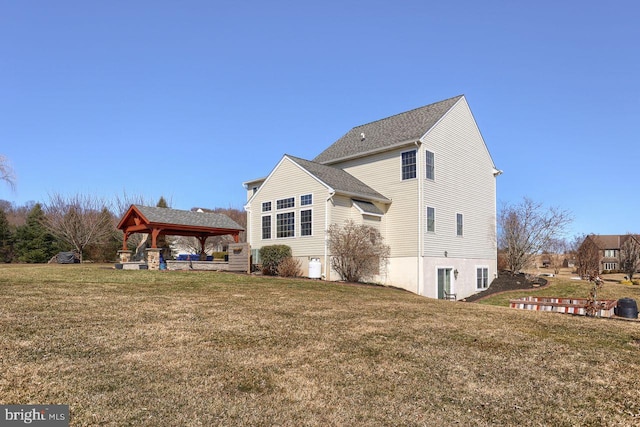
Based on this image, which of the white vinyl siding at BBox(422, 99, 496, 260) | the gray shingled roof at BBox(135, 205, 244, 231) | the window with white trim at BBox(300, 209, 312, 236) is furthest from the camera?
the gray shingled roof at BBox(135, 205, 244, 231)

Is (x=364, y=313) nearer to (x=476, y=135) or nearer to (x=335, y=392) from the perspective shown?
(x=335, y=392)

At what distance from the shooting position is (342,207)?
19.9m

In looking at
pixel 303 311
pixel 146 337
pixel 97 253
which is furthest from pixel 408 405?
pixel 97 253

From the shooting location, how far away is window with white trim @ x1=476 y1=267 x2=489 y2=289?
24.1m

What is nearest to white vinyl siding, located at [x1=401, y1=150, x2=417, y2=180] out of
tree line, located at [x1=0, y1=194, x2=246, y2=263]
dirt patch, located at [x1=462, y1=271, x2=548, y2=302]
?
dirt patch, located at [x1=462, y1=271, x2=548, y2=302]

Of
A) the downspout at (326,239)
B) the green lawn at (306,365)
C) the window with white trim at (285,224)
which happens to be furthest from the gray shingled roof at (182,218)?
the green lawn at (306,365)

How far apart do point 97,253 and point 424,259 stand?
30.1 meters

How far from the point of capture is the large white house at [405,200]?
1984cm

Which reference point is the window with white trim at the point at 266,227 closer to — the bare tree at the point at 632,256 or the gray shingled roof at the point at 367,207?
the gray shingled roof at the point at 367,207

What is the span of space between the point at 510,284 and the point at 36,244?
38.5 metres

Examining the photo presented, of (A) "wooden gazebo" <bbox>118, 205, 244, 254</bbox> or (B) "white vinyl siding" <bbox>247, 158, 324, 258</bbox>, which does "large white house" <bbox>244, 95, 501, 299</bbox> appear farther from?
(A) "wooden gazebo" <bbox>118, 205, 244, 254</bbox>

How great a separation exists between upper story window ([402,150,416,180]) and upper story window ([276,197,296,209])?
19.2 ft

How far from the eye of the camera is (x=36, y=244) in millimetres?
36156

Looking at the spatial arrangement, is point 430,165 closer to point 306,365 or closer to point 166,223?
point 166,223
